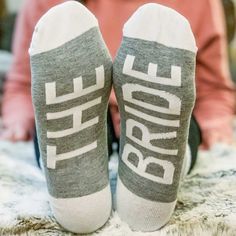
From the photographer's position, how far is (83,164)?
23.0 inches

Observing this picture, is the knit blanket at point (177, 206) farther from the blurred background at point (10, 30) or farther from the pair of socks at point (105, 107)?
the blurred background at point (10, 30)

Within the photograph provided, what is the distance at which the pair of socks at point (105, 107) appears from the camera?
21.7 inches

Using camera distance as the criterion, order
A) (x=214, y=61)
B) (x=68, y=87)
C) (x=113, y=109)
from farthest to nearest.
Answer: (x=214, y=61)
(x=113, y=109)
(x=68, y=87)

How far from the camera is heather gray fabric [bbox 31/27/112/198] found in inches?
21.7

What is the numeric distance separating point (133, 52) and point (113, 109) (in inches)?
11.8

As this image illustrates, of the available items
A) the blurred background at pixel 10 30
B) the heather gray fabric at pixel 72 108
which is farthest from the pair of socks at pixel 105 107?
the blurred background at pixel 10 30

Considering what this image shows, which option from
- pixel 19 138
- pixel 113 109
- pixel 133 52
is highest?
pixel 133 52

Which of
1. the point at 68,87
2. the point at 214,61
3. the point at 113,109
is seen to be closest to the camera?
the point at 68,87

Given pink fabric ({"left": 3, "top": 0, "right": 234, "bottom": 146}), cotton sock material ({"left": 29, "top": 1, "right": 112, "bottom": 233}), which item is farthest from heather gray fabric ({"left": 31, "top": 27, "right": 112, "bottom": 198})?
pink fabric ({"left": 3, "top": 0, "right": 234, "bottom": 146})

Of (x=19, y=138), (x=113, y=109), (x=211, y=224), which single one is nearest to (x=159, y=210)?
(x=211, y=224)

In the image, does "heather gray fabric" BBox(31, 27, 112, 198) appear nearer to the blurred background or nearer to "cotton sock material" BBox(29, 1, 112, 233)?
"cotton sock material" BBox(29, 1, 112, 233)

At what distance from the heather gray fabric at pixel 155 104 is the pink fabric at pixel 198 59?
0.32m

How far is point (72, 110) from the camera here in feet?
1.84

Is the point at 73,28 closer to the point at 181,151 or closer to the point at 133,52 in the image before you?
the point at 133,52
